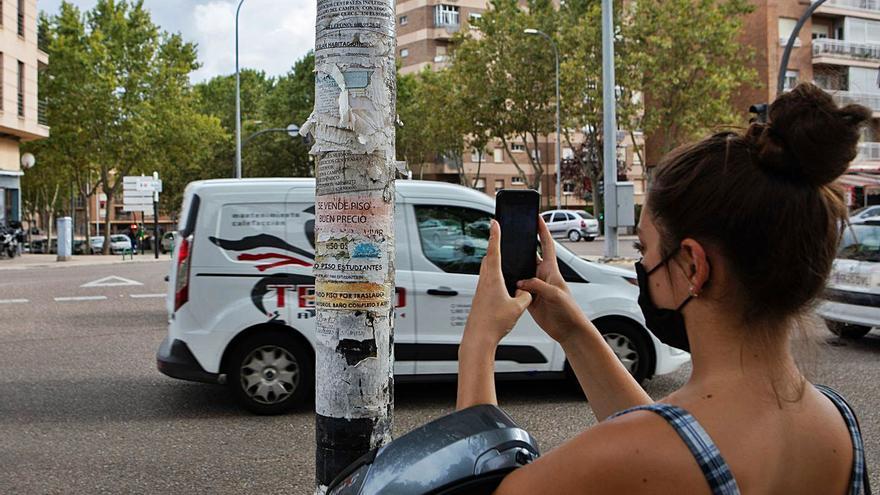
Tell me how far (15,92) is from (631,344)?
117 feet

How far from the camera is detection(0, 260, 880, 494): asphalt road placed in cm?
525

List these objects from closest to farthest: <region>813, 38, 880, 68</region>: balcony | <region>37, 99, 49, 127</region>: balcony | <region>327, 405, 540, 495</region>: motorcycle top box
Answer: <region>327, 405, 540, 495</region>: motorcycle top box
<region>37, 99, 49, 127</region>: balcony
<region>813, 38, 880, 68</region>: balcony

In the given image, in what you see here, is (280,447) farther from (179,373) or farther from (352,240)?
(352,240)

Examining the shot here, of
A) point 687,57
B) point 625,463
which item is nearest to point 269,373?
point 625,463

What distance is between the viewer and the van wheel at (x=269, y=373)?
22.2 ft

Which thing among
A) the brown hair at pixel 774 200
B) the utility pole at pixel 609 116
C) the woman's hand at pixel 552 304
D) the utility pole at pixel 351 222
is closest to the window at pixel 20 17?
the utility pole at pixel 609 116

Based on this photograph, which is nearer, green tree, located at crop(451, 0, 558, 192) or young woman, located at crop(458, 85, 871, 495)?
young woman, located at crop(458, 85, 871, 495)

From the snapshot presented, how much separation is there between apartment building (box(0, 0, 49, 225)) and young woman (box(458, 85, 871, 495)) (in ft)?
125

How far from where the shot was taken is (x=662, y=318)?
5.10 feet

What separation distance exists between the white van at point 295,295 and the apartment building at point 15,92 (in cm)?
3238

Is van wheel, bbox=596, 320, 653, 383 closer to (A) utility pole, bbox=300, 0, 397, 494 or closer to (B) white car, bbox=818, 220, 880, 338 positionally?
(B) white car, bbox=818, 220, 880, 338

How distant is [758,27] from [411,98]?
22.7 m

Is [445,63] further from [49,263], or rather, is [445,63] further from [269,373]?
[269,373]

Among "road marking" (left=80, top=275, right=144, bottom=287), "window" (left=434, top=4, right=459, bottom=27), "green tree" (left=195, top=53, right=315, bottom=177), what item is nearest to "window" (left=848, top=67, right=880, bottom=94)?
"window" (left=434, top=4, right=459, bottom=27)
